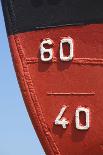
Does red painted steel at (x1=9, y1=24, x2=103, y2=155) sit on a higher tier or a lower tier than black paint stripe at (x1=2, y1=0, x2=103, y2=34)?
lower

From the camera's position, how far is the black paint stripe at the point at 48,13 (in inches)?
155

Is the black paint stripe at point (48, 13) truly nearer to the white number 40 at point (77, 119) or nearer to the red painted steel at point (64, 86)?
the red painted steel at point (64, 86)

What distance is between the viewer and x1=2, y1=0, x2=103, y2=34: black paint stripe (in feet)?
12.9

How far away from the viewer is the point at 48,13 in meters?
4.07

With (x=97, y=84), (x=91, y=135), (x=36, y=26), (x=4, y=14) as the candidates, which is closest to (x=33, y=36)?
(x=36, y=26)

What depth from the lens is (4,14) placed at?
4.31 m

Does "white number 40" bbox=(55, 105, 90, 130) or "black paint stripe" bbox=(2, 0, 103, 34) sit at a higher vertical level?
"black paint stripe" bbox=(2, 0, 103, 34)

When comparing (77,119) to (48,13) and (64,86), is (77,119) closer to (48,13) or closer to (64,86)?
(64,86)

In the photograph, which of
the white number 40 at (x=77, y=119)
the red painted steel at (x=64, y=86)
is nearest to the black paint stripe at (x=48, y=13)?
the red painted steel at (x=64, y=86)

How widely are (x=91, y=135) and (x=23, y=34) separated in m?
1.14

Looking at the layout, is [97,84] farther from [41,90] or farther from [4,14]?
[4,14]

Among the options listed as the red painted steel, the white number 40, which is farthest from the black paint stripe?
the white number 40

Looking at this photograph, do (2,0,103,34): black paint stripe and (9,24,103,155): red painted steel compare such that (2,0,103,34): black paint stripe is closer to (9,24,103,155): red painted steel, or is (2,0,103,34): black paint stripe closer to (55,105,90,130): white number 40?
(9,24,103,155): red painted steel

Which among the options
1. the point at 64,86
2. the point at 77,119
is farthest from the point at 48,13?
the point at 77,119
